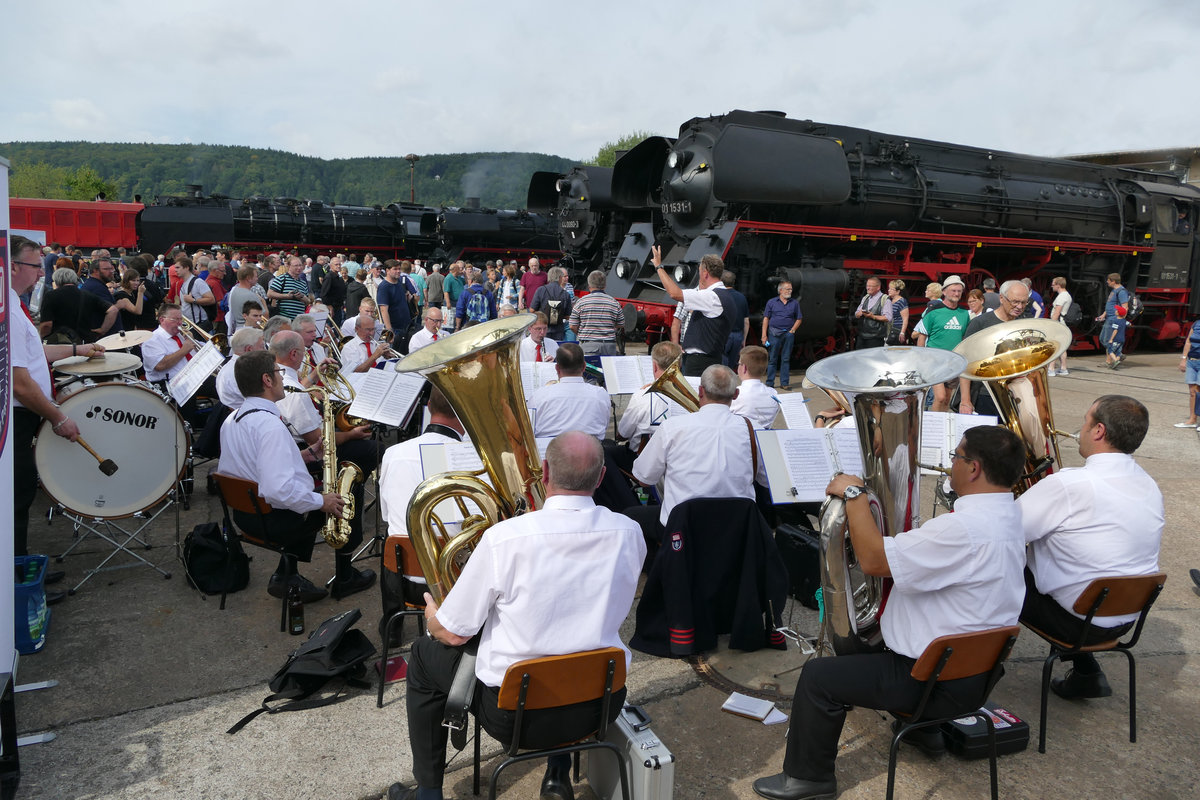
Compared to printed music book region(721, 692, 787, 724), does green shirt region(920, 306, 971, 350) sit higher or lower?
higher

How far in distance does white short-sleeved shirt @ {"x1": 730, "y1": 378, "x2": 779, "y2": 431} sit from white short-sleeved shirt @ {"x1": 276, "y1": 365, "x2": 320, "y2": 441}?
2.89 m

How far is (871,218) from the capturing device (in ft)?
39.3

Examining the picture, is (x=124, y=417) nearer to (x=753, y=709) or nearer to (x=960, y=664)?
(x=753, y=709)

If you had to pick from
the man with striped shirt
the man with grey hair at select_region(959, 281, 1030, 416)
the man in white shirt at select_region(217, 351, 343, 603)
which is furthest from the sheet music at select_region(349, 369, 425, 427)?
the man with striped shirt

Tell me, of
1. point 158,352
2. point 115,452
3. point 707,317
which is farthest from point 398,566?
point 707,317

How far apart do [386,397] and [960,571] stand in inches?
153

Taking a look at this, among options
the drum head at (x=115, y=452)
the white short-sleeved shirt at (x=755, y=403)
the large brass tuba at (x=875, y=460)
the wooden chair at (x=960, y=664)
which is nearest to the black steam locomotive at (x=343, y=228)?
the drum head at (x=115, y=452)

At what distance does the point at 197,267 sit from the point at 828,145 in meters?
9.51

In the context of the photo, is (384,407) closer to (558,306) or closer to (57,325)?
(57,325)

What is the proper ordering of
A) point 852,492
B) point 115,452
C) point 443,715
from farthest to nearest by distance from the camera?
point 115,452
point 852,492
point 443,715

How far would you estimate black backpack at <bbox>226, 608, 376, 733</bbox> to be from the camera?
342cm

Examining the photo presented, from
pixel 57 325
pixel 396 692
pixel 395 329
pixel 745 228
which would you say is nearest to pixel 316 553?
pixel 396 692

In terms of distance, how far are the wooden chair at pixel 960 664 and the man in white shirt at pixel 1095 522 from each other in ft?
2.48

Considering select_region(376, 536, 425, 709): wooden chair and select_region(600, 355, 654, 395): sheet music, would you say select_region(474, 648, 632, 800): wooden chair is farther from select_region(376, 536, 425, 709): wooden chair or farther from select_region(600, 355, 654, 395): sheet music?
select_region(600, 355, 654, 395): sheet music
